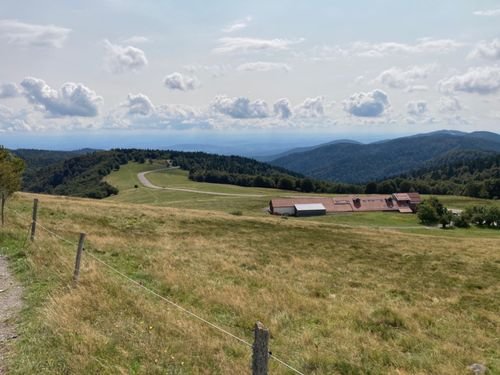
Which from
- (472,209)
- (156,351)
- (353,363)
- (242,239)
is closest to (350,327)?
(353,363)

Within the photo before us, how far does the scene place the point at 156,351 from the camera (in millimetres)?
8336

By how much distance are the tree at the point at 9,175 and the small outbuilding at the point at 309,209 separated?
101637 millimetres

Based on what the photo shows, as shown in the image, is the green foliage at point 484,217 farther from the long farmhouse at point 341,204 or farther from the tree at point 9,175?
the tree at point 9,175

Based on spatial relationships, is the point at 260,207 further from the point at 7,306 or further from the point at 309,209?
the point at 7,306

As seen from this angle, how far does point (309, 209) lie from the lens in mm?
123812


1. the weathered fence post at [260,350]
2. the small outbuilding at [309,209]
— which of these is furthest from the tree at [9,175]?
Answer: the small outbuilding at [309,209]

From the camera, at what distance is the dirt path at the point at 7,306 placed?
8402 mm

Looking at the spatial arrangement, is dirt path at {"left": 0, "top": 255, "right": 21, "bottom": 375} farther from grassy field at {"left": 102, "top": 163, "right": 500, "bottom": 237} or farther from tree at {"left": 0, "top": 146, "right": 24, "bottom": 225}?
grassy field at {"left": 102, "top": 163, "right": 500, "bottom": 237}

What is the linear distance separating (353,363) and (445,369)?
214 cm

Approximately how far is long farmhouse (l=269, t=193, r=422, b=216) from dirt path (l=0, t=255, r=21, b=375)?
354ft

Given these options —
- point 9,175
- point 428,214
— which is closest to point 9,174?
point 9,175

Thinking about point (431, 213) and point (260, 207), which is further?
point (260, 207)

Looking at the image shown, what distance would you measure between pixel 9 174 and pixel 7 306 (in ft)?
49.7

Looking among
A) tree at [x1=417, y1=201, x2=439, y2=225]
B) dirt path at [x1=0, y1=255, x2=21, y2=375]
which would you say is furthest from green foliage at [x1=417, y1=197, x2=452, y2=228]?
dirt path at [x1=0, y1=255, x2=21, y2=375]
